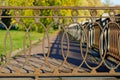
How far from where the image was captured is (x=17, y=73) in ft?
21.8

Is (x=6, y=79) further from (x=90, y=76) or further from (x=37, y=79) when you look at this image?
(x=90, y=76)

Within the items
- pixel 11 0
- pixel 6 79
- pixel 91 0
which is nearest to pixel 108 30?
pixel 6 79

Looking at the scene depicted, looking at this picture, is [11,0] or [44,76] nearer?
[44,76]

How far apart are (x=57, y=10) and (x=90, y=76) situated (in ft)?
4.85

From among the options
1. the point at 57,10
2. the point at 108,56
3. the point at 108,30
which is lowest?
the point at 108,56

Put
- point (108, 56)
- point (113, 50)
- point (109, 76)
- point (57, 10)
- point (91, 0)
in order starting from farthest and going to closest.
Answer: point (91, 0) → point (108, 56) → point (113, 50) → point (109, 76) → point (57, 10)

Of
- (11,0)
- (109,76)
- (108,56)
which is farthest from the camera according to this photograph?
(11,0)

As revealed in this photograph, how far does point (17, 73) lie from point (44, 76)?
21.3 inches

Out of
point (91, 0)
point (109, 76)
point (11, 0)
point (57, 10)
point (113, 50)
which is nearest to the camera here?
point (57, 10)

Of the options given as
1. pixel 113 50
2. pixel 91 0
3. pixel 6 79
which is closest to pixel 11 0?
pixel 91 0

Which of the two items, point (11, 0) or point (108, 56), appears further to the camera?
point (11, 0)

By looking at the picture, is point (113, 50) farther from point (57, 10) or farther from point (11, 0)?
point (11, 0)

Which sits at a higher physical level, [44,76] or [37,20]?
[37,20]

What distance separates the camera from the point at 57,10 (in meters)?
6.61
